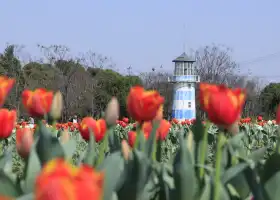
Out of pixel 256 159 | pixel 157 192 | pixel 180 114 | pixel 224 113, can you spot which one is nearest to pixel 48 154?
pixel 157 192

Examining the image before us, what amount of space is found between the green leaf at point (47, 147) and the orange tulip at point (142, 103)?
26cm

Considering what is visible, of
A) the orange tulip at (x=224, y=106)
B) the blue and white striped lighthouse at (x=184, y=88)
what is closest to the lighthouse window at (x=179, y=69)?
the blue and white striped lighthouse at (x=184, y=88)

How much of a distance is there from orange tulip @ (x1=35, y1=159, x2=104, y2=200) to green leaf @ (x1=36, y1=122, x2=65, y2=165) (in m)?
0.77

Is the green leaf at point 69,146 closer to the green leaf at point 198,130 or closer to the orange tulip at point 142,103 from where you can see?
the orange tulip at point 142,103

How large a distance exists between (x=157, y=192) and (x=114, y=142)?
848 mm

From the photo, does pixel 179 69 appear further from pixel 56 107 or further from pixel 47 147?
pixel 47 147

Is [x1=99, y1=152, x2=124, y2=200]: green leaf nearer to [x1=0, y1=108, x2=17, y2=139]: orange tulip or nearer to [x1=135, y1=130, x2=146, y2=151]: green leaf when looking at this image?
[x1=135, y1=130, x2=146, y2=151]: green leaf

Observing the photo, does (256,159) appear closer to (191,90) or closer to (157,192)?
(157,192)

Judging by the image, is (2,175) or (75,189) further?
(2,175)

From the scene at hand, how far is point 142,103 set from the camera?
1.64 metres

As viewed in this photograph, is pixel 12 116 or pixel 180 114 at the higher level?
pixel 12 116

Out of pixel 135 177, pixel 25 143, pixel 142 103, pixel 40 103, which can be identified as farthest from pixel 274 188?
pixel 40 103

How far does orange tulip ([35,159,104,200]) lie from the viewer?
681 millimetres

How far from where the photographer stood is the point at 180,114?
111 feet
